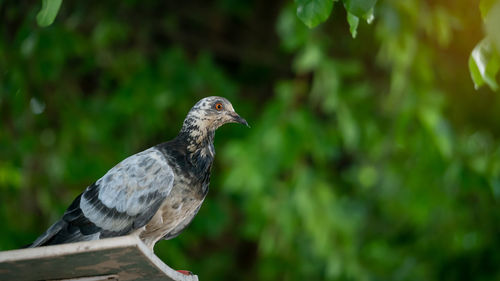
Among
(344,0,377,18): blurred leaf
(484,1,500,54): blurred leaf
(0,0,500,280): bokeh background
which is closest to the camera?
(484,1,500,54): blurred leaf

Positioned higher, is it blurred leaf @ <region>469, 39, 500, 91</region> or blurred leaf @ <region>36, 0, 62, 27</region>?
blurred leaf @ <region>36, 0, 62, 27</region>

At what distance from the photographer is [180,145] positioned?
2.78 meters

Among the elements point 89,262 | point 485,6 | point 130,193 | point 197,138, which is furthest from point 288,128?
point 89,262

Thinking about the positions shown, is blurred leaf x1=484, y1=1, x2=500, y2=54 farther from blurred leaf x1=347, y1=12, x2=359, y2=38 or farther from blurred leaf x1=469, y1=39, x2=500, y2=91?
blurred leaf x1=347, y1=12, x2=359, y2=38

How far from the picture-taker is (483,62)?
237 centimetres

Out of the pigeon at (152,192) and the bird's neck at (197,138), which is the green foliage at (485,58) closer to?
the pigeon at (152,192)

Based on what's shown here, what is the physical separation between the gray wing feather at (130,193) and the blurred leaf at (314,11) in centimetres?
76

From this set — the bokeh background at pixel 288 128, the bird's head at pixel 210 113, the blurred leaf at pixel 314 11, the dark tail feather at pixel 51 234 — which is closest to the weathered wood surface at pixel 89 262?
the dark tail feather at pixel 51 234

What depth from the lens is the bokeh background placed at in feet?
19.3

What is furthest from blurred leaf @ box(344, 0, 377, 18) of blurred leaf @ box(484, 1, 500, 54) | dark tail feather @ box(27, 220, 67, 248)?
dark tail feather @ box(27, 220, 67, 248)

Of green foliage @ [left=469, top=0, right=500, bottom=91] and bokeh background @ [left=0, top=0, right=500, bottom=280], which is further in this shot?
bokeh background @ [left=0, top=0, right=500, bottom=280]

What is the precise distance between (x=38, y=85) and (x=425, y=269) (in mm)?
4190

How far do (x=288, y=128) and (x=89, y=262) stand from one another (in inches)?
152

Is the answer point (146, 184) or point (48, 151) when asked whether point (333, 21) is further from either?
→ point (146, 184)
